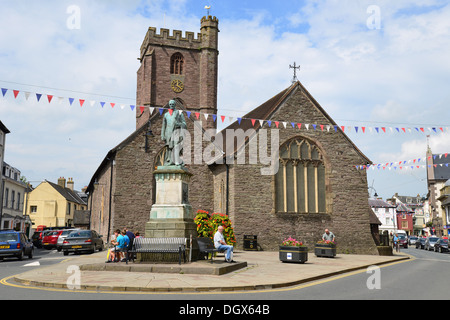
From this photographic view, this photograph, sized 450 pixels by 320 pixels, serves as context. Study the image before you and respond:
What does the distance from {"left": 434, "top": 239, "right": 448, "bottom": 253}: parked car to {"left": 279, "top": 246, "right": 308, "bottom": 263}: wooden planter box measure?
23.9 meters

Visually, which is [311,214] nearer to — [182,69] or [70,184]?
[182,69]

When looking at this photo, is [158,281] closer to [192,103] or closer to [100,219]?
[100,219]


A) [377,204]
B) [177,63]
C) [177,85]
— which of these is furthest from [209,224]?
[377,204]

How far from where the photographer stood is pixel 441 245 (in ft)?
117

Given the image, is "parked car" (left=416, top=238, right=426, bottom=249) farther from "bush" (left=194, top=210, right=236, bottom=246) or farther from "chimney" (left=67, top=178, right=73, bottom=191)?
"chimney" (left=67, top=178, right=73, bottom=191)

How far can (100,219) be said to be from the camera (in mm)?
34844

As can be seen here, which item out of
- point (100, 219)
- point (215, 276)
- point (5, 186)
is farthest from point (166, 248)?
point (5, 186)

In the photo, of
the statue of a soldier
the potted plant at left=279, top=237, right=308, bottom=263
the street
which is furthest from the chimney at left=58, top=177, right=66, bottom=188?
the street

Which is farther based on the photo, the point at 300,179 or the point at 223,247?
the point at 300,179

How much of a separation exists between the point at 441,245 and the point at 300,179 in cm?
1765

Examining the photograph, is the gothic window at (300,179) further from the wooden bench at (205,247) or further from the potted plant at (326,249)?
the wooden bench at (205,247)

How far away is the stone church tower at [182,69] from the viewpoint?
3791 centimetres

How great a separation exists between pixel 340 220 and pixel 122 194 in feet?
45.0

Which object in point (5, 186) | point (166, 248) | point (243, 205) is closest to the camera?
point (166, 248)
